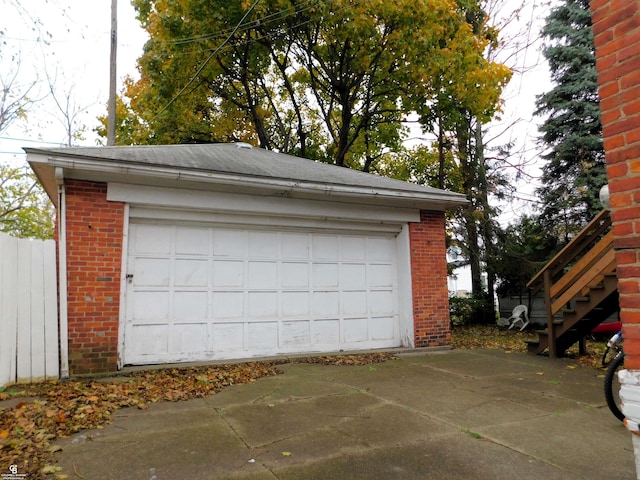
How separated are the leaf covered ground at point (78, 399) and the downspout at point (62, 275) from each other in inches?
13.3

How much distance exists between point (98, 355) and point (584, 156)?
13.2m

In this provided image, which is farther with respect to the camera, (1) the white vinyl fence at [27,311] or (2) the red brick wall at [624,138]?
(1) the white vinyl fence at [27,311]

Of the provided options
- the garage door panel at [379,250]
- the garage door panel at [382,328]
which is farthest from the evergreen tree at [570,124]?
the garage door panel at [382,328]

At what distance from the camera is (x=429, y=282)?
7723 millimetres

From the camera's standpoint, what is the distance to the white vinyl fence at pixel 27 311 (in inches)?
189

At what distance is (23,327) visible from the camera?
16.6 ft

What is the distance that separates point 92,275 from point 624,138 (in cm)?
585

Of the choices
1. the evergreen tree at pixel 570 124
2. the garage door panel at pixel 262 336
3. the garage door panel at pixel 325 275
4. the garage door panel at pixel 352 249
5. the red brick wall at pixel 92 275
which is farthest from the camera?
the evergreen tree at pixel 570 124

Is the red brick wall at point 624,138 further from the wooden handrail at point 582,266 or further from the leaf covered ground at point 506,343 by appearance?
the leaf covered ground at point 506,343

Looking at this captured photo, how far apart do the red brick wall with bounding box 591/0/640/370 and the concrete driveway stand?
1.23 metres

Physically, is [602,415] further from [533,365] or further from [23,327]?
[23,327]

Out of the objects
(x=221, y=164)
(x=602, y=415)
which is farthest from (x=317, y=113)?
(x=602, y=415)

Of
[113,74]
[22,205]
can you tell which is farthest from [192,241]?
[22,205]

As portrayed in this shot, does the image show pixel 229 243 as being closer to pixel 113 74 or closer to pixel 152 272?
pixel 152 272
